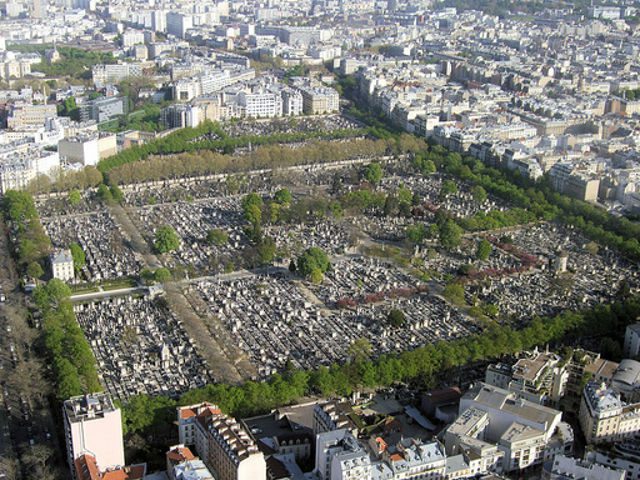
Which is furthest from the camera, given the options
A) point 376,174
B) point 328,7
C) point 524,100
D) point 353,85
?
point 328,7

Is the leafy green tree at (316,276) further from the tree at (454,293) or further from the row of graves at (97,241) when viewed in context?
the row of graves at (97,241)

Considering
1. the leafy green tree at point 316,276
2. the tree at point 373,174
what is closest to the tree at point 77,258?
the leafy green tree at point 316,276

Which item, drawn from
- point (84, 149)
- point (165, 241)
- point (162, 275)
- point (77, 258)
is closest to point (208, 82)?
point (84, 149)

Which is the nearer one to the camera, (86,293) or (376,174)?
(86,293)

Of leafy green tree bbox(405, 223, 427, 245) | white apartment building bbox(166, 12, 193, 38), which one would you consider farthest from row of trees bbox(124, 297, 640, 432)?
white apartment building bbox(166, 12, 193, 38)

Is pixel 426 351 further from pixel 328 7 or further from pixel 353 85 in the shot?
pixel 328 7

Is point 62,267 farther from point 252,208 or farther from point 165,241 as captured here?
point 252,208

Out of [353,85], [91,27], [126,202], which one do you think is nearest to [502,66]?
[353,85]
